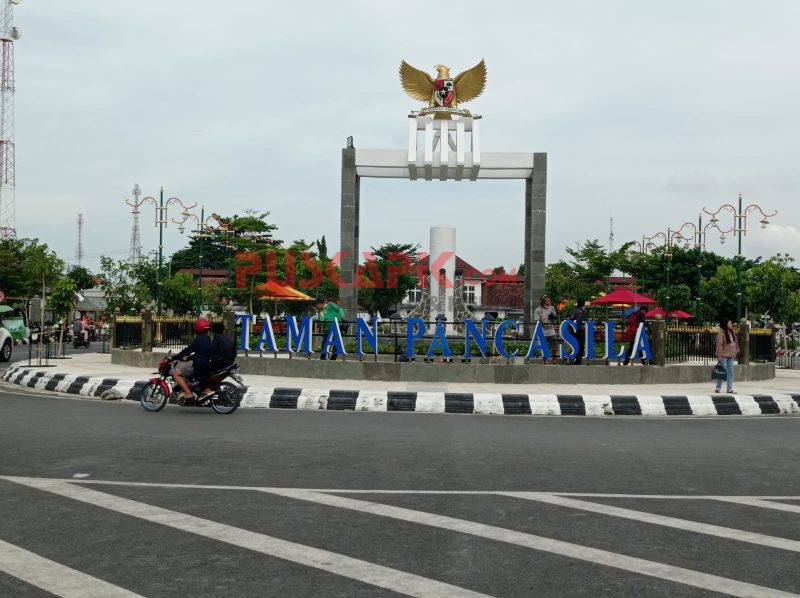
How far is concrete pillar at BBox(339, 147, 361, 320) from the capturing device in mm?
26141

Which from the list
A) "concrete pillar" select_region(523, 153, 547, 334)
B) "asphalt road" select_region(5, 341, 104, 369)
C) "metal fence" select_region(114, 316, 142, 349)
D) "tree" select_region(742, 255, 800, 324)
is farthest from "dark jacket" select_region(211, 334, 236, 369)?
"tree" select_region(742, 255, 800, 324)

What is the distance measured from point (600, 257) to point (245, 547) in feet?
202

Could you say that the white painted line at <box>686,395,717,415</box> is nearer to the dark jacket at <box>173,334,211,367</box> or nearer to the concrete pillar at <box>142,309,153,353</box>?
the dark jacket at <box>173,334,211,367</box>

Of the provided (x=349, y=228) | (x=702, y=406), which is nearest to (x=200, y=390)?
(x=702, y=406)

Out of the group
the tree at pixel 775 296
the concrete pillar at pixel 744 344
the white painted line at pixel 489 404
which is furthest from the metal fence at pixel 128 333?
the tree at pixel 775 296

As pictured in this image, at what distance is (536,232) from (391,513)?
2128cm

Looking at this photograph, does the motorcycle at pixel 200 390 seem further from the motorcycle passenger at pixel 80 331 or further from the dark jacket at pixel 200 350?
the motorcycle passenger at pixel 80 331

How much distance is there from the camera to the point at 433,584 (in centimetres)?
454

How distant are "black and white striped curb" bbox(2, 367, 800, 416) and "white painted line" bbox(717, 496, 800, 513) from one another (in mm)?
7312

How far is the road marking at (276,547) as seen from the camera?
449 centimetres

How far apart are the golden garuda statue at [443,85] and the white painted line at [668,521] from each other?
21807 millimetres

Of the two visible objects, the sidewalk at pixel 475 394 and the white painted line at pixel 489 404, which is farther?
the sidewalk at pixel 475 394

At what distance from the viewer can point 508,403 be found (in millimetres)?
14312

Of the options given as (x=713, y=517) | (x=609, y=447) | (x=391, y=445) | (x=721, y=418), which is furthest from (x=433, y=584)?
(x=721, y=418)
